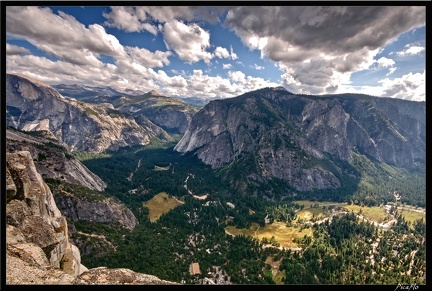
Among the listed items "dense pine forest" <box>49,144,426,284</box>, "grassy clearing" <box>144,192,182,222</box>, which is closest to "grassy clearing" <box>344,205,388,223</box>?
"dense pine forest" <box>49,144,426,284</box>

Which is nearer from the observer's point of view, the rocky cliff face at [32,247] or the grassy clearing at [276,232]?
the rocky cliff face at [32,247]

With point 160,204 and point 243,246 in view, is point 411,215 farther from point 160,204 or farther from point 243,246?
point 160,204

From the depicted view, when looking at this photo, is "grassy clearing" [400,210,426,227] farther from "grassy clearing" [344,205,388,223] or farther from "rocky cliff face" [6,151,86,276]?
"rocky cliff face" [6,151,86,276]

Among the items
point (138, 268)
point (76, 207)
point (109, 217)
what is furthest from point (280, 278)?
point (76, 207)

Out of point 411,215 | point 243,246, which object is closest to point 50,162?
point 243,246

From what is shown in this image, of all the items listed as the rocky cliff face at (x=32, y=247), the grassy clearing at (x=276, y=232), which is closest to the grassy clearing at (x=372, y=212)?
the grassy clearing at (x=276, y=232)

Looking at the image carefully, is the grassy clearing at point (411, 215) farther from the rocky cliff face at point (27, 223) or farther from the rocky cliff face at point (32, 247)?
the rocky cliff face at point (27, 223)

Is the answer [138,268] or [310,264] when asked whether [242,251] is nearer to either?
[310,264]
